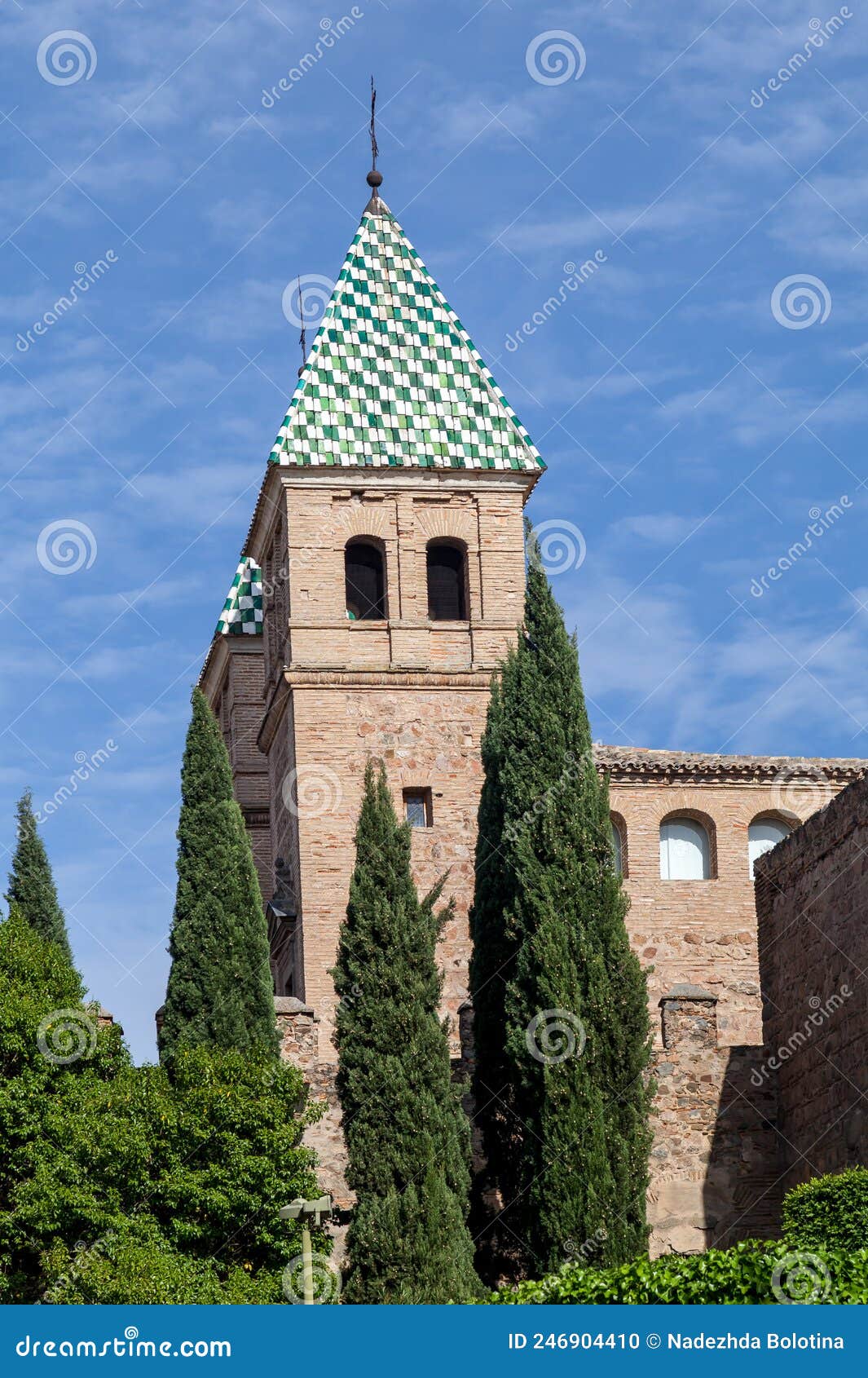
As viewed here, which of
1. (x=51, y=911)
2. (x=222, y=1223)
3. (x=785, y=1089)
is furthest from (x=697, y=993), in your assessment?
(x=51, y=911)

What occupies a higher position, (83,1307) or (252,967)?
(252,967)

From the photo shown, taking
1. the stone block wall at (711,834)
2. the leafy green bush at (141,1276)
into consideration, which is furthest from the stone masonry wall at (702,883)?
the leafy green bush at (141,1276)

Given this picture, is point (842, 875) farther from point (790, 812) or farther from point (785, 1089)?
point (790, 812)

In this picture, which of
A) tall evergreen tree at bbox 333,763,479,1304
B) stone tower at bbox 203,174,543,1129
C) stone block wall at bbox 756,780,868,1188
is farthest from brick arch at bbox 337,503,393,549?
tall evergreen tree at bbox 333,763,479,1304

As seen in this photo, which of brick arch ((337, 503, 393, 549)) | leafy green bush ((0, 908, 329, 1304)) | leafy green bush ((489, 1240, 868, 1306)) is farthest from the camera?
brick arch ((337, 503, 393, 549))

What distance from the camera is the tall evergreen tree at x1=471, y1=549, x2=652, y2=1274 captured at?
24703 millimetres

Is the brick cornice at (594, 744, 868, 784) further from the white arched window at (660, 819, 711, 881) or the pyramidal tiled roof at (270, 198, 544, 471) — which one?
the pyramidal tiled roof at (270, 198, 544, 471)

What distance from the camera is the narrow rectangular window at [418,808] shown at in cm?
3512

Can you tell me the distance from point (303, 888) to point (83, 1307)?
15969 millimetres

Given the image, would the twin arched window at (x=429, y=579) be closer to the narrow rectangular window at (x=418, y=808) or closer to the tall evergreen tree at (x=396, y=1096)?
the narrow rectangular window at (x=418, y=808)

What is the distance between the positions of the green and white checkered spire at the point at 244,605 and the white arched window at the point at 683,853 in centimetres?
895

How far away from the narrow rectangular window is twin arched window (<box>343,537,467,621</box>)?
309cm

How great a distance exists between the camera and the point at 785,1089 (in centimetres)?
2783

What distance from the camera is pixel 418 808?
35344mm
